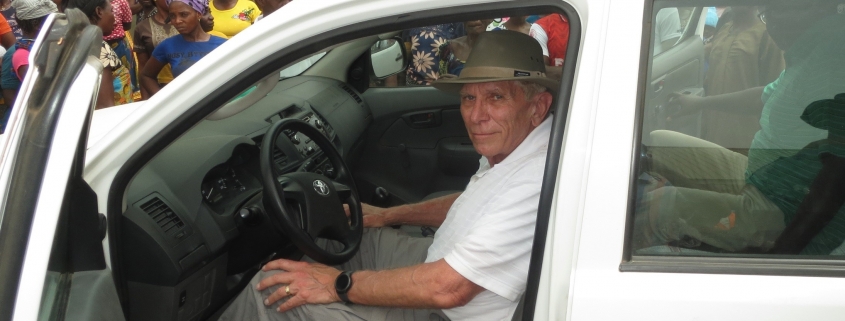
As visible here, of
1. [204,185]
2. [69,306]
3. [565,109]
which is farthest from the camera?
[204,185]

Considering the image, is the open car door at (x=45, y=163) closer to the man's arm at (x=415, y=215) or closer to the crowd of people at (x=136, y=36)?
the man's arm at (x=415, y=215)

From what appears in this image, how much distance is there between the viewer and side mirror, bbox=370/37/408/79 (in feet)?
12.5

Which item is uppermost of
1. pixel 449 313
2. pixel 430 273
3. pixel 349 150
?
pixel 430 273

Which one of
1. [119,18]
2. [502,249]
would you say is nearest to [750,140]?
[502,249]

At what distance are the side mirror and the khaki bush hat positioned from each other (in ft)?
5.60

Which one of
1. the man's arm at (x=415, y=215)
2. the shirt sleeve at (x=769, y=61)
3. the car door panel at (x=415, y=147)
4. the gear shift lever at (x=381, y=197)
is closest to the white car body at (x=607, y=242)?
the shirt sleeve at (x=769, y=61)

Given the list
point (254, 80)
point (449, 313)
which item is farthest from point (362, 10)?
point (449, 313)

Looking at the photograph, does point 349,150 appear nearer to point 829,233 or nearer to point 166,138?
point 166,138

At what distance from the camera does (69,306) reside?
1533 mm

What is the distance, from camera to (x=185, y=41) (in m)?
4.30

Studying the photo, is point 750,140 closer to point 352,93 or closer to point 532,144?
point 532,144

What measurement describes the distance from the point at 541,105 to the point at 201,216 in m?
1.06

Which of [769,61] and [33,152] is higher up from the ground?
[769,61]

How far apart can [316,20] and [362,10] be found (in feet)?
0.37
